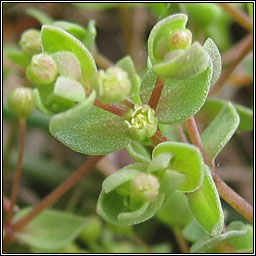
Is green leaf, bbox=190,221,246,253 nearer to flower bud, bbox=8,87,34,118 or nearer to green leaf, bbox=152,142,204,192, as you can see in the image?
green leaf, bbox=152,142,204,192

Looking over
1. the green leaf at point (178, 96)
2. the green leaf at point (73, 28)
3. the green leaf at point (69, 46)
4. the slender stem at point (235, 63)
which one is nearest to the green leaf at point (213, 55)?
the green leaf at point (178, 96)

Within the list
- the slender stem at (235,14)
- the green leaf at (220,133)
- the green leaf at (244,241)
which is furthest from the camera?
the slender stem at (235,14)

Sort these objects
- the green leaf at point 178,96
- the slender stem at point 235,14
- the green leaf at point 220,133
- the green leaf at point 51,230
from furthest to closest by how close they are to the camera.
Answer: the slender stem at point 235,14
the green leaf at point 51,230
the green leaf at point 220,133
the green leaf at point 178,96

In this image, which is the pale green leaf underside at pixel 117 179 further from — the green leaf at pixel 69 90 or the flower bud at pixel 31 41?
the flower bud at pixel 31 41

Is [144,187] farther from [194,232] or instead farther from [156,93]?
[194,232]

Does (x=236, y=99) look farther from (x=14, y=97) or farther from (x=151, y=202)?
(x=151, y=202)

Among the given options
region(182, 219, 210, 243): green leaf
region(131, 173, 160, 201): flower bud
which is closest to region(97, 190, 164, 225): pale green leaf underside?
region(131, 173, 160, 201): flower bud
